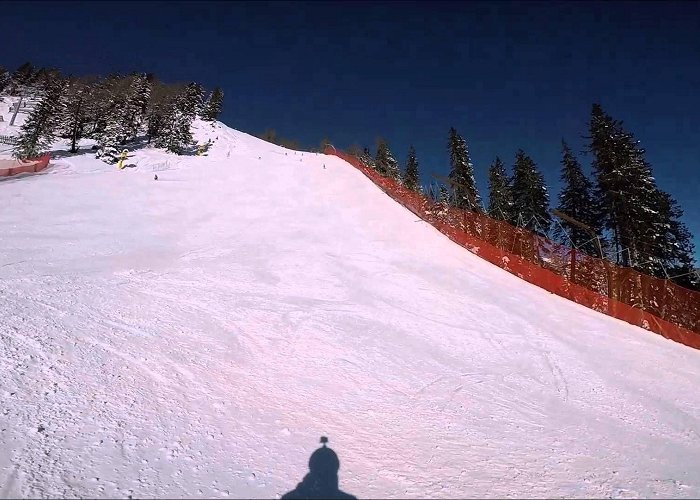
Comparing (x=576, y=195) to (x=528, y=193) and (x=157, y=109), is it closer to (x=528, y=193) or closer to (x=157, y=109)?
(x=528, y=193)

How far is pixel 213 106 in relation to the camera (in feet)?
232

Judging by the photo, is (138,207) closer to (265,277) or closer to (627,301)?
(265,277)

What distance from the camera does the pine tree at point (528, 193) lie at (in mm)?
36000

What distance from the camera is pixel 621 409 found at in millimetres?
5902

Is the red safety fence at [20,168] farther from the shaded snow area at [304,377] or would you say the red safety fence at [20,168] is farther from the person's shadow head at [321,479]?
the person's shadow head at [321,479]

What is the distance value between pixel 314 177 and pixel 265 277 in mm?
18506

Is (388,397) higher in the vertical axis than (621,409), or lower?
lower

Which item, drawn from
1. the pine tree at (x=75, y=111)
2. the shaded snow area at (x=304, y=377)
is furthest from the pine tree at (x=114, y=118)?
the shaded snow area at (x=304, y=377)

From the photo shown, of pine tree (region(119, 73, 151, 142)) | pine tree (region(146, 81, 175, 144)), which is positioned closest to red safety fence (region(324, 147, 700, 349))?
pine tree (region(119, 73, 151, 142))

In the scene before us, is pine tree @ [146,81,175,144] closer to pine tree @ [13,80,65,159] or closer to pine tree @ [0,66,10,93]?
pine tree @ [13,80,65,159]

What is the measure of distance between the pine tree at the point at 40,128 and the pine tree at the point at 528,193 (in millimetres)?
43851

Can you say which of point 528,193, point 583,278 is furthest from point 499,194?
point 583,278

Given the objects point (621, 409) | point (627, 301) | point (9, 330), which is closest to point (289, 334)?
point (9, 330)

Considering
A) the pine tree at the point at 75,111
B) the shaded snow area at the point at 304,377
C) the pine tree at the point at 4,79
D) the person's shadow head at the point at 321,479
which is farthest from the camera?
the pine tree at the point at 4,79
